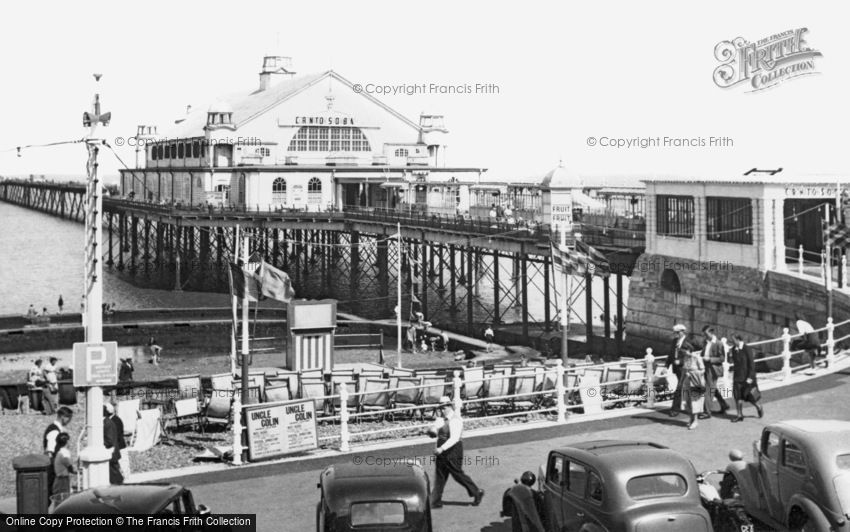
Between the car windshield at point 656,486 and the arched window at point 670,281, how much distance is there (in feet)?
90.8

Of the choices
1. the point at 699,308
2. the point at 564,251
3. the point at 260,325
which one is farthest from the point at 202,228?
the point at 564,251

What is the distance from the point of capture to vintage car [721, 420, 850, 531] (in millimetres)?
9547

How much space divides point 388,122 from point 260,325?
4124 cm

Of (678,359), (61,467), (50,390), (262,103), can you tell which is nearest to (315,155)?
(262,103)

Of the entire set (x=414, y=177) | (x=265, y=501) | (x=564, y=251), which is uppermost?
(x=414, y=177)

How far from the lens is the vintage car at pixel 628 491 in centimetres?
895

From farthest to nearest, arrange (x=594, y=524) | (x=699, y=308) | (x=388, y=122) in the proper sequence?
(x=388, y=122) < (x=699, y=308) < (x=594, y=524)

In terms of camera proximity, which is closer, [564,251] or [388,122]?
[564,251]

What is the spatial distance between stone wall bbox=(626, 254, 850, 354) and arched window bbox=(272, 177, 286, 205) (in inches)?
1600

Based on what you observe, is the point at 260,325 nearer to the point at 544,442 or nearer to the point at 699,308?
the point at 699,308

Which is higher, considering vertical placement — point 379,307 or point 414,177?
point 414,177

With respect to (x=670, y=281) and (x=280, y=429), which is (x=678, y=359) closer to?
(x=280, y=429)

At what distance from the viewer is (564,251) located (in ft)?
65.9

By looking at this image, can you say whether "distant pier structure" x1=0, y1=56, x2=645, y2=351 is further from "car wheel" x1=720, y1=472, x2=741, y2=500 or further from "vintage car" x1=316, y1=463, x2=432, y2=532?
"vintage car" x1=316, y1=463, x2=432, y2=532
